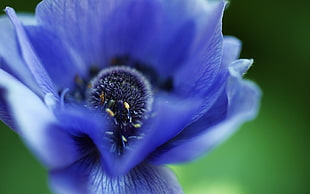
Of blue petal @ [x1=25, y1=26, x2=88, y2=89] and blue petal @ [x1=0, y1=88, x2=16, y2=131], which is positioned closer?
blue petal @ [x1=0, y1=88, x2=16, y2=131]

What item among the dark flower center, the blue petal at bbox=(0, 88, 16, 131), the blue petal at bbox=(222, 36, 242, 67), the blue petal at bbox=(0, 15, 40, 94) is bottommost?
the dark flower center

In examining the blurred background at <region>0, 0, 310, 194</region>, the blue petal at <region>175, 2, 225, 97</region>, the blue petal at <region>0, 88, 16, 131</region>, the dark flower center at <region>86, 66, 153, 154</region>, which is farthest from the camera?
the blurred background at <region>0, 0, 310, 194</region>

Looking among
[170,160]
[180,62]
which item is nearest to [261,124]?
[180,62]

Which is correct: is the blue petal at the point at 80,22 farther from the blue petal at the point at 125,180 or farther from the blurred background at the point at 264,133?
the blurred background at the point at 264,133

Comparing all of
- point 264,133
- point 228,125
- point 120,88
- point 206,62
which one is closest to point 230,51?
point 206,62

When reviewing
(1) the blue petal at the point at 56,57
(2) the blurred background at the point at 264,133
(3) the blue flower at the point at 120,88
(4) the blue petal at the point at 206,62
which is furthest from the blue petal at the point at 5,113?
(2) the blurred background at the point at 264,133

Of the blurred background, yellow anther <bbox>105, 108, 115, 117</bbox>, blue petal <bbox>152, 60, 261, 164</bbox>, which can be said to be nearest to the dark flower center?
yellow anther <bbox>105, 108, 115, 117</bbox>

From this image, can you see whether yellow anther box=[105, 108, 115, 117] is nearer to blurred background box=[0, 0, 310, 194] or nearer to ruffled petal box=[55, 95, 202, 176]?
ruffled petal box=[55, 95, 202, 176]
